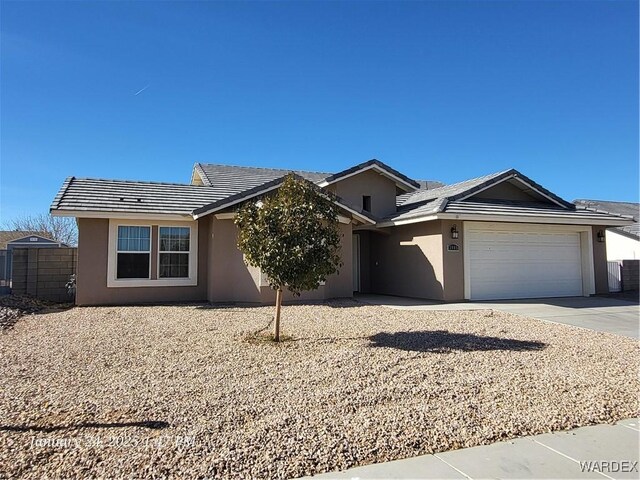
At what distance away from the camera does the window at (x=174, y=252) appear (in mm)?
13312

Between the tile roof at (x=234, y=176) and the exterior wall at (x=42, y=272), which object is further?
the tile roof at (x=234, y=176)

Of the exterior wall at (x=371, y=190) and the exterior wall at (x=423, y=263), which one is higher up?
the exterior wall at (x=371, y=190)

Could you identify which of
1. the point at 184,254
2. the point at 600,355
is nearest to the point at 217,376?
the point at 600,355

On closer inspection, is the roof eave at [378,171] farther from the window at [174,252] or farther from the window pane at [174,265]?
the window pane at [174,265]

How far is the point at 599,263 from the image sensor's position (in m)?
15.9

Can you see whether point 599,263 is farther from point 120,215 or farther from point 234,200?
point 120,215

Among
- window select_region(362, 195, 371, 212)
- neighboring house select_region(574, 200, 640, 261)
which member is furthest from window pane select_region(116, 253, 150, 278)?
neighboring house select_region(574, 200, 640, 261)

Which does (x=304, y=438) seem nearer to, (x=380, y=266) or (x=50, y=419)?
(x=50, y=419)

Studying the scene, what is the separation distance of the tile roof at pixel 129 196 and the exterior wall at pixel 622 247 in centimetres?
2469

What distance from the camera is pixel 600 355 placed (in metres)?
6.75

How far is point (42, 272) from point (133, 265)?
3.42 meters

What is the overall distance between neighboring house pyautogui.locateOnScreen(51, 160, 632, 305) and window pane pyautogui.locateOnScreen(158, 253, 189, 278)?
→ 3cm

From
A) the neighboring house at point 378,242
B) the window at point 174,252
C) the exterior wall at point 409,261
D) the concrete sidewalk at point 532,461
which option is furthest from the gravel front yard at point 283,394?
the exterior wall at point 409,261

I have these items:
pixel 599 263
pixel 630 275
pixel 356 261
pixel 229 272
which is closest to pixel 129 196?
pixel 229 272
